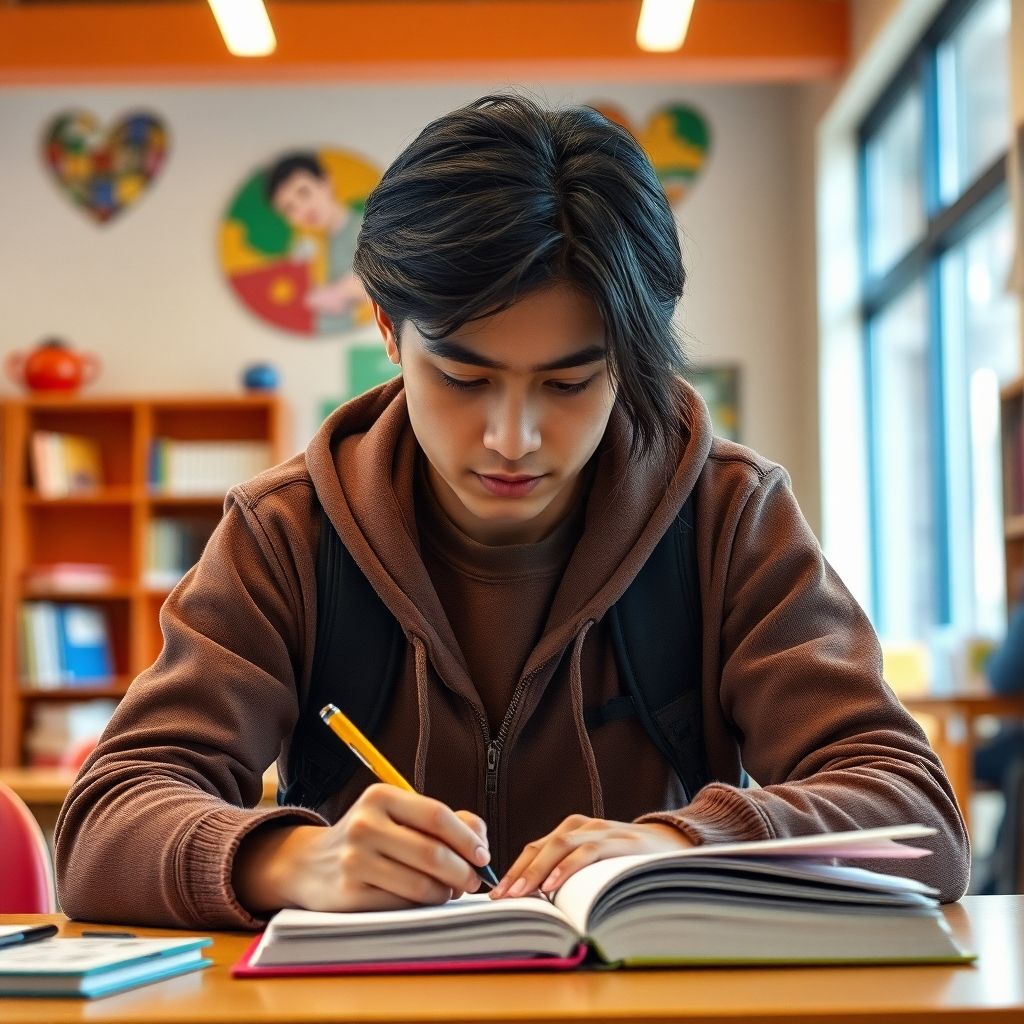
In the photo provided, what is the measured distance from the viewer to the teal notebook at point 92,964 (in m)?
0.84

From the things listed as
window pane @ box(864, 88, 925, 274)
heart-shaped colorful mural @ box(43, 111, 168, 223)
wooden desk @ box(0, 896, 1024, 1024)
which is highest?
heart-shaped colorful mural @ box(43, 111, 168, 223)

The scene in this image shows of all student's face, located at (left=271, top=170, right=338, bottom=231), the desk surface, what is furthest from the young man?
student's face, located at (left=271, top=170, right=338, bottom=231)

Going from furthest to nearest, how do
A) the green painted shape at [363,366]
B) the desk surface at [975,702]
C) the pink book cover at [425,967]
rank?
the green painted shape at [363,366] < the desk surface at [975,702] < the pink book cover at [425,967]

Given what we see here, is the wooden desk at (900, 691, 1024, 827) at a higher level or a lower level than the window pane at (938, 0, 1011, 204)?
lower

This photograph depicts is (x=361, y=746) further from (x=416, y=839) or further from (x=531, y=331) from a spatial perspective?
(x=531, y=331)

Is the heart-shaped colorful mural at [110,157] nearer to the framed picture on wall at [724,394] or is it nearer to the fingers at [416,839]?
the framed picture on wall at [724,394]

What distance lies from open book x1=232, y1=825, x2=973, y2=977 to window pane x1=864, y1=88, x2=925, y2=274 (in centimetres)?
516

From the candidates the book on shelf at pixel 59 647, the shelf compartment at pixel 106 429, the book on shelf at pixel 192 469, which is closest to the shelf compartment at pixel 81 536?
the shelf compartment at pixel 106 429

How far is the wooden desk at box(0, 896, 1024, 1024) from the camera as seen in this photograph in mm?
775

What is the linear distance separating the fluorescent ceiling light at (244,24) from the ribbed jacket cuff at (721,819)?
268 centimetres

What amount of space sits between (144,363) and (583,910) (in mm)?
6321

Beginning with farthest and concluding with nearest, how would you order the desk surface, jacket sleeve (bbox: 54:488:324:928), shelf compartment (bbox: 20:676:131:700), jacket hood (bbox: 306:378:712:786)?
shelf compartment (bbox: 20:676:131:700) → the desk surface → jacket hood (bbox: 306:378:712:786) → jacket sleeve (bbox: 54:488:324:928)

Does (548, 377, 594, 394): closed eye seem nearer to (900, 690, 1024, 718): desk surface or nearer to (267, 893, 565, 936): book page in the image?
(267, 893, 565, 936): book page

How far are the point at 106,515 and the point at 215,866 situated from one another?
235 inches
